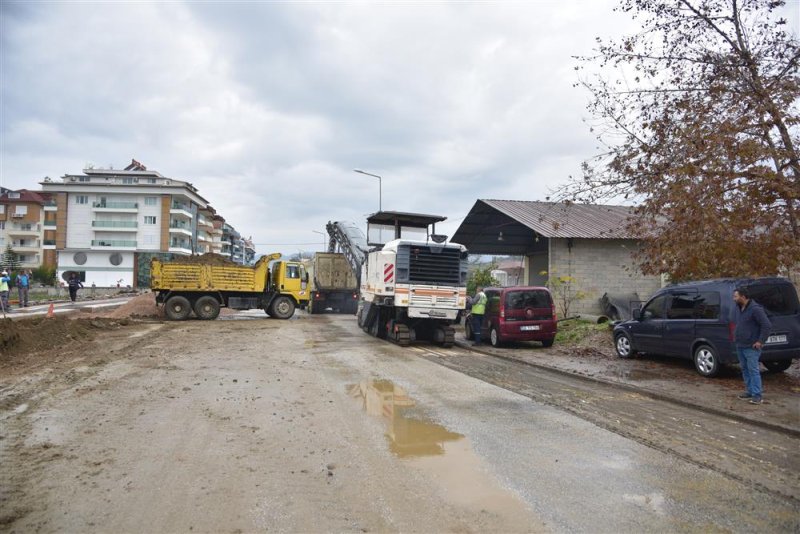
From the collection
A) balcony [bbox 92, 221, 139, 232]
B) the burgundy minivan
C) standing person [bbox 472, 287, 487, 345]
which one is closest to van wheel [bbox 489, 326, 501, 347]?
the burgundy minivan

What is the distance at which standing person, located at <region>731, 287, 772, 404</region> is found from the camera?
7.42 meters

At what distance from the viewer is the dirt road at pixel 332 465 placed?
12.2ft

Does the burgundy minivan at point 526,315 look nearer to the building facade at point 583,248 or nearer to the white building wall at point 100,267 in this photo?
the building facade at point 583,248

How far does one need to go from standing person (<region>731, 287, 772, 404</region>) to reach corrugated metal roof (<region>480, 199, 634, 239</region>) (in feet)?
36.0

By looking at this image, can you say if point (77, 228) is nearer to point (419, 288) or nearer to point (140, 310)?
point (140, 310)

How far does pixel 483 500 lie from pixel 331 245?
25.4 metres

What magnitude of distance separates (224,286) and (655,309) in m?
17.8

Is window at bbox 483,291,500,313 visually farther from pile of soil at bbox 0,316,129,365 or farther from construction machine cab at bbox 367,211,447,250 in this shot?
pile of soil at bbox 0,316,129,365

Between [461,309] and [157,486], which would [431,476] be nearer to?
[157,486]

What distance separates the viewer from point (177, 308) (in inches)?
883

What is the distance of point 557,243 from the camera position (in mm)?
20859

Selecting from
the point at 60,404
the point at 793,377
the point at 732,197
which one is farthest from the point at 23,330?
the point at 793,377

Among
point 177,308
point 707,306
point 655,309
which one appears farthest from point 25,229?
point 707,306

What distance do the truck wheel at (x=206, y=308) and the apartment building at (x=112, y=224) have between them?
175 ft
